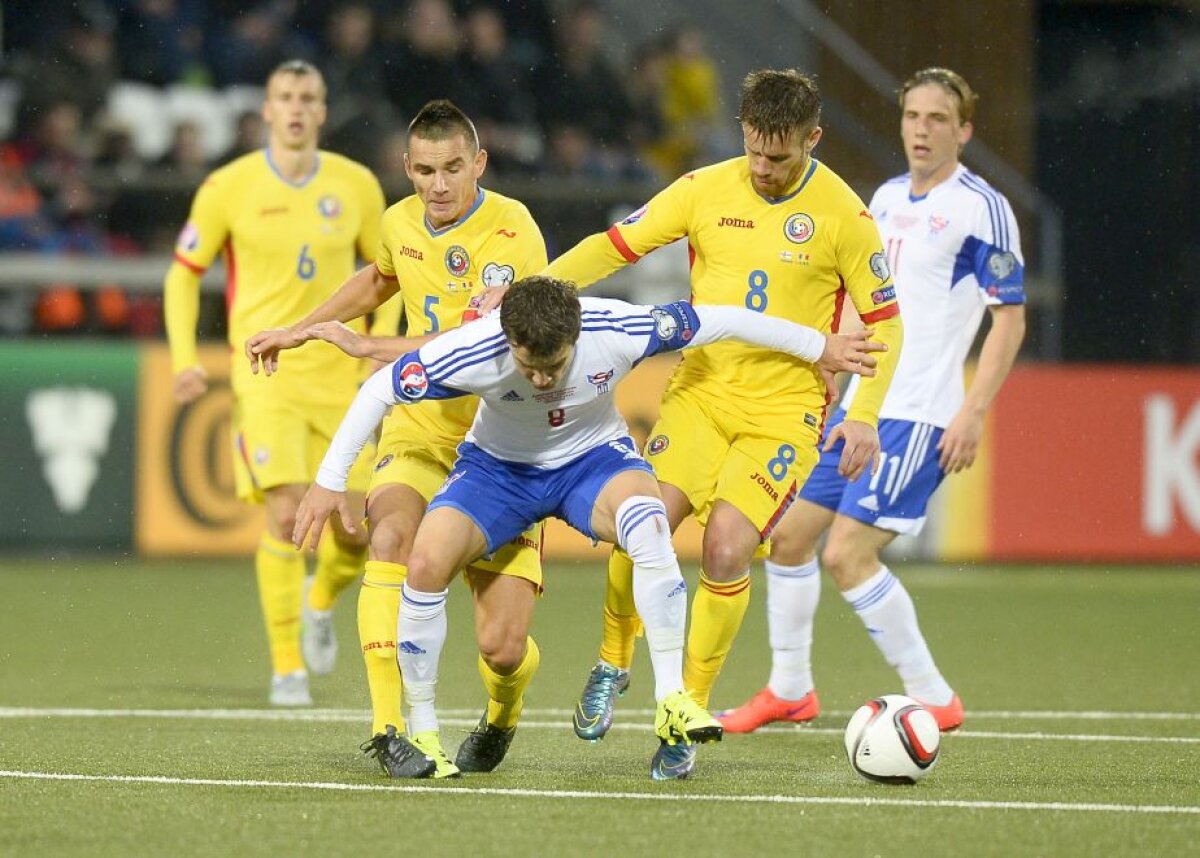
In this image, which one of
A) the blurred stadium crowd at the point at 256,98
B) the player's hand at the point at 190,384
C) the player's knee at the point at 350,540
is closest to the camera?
the player's hand at the point at 190,384

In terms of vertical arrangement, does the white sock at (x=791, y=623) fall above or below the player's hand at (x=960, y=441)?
below

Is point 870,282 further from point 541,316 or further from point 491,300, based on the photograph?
point 541,316

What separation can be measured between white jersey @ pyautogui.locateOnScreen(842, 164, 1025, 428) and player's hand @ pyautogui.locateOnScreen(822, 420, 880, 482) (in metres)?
1.06

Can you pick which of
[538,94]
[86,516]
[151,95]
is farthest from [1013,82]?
[86,516]

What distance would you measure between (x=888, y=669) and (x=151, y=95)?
9.22 metres

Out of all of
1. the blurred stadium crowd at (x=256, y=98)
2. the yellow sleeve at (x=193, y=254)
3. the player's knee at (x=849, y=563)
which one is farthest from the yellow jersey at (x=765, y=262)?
the blurred stadium crowd at (x=256, y=98)

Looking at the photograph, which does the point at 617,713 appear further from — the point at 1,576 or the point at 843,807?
the point at 1,576

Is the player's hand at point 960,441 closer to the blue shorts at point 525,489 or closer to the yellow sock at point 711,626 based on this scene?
the yellow sock at point 711,626

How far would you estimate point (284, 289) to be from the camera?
9406 mm

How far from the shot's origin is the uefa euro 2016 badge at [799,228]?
286 inches

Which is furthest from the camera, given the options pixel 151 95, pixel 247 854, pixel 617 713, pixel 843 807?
pixel 151 95

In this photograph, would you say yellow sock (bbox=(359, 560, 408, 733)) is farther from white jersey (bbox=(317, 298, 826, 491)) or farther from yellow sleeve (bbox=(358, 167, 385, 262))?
yellow sleeve (bbox=(358, 167, 385, 262))

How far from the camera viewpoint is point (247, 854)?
5.27 m

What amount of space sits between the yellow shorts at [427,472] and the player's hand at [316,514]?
62 cm
